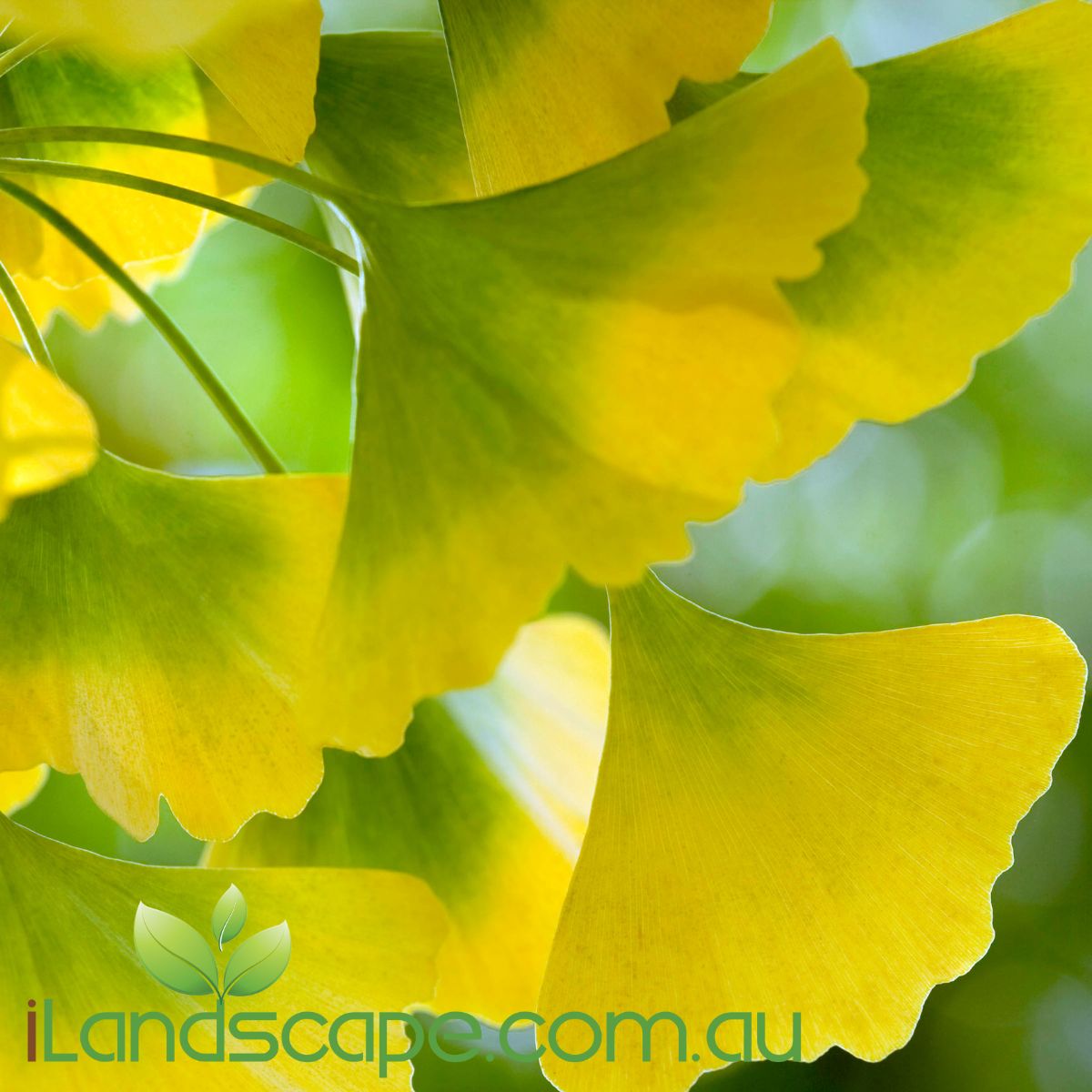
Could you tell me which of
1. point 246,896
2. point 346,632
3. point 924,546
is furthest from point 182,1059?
point 924,546

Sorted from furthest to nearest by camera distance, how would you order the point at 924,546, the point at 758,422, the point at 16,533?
the point at 924,546, the point at 16,533, the point at 758,422

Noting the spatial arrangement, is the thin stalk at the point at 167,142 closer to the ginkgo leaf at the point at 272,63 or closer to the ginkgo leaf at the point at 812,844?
the ginkgo leaf at the point at 272,63

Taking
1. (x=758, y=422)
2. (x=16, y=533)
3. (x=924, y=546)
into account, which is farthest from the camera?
(x=924, y=546)

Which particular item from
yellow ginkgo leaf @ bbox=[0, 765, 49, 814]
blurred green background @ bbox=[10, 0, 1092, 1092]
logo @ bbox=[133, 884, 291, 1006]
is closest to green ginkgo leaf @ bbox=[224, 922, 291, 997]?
logo @ bbox=[133, 884, 291, 1006]

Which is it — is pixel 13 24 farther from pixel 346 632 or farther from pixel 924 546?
pixel 924 546

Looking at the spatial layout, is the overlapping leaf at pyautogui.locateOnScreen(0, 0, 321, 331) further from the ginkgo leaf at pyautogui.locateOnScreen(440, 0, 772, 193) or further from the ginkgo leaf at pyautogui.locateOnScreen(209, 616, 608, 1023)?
the ginkgo leaf at pyautogui.locateOnScreen(209, 616, 608, 1023)

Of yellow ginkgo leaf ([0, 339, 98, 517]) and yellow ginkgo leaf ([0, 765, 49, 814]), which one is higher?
yellow ginkgo leaf ([0, 339, 98, 517])
